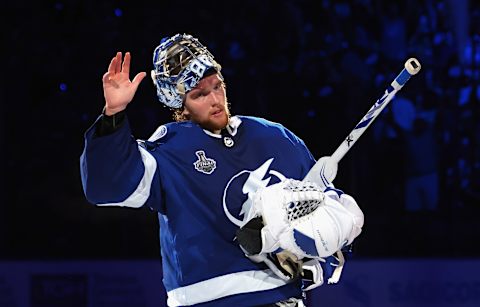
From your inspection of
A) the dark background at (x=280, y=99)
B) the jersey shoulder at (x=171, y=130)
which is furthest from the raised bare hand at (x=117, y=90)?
the dark background at (x=280, y=99)

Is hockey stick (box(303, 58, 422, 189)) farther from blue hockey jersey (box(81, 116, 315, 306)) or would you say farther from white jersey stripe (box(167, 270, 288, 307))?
white jersey stripe (box(167, 270, 288, 307))

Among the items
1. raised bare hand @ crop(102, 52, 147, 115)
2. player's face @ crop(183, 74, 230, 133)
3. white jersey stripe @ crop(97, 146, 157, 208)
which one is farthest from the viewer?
player's face @ crop(183, 74, 230, 133)

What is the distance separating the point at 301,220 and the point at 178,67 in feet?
1.94

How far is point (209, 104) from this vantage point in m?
2.62

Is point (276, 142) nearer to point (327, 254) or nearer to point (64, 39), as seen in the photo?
point (327, 254)

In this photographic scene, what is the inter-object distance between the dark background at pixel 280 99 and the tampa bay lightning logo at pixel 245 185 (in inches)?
96.1

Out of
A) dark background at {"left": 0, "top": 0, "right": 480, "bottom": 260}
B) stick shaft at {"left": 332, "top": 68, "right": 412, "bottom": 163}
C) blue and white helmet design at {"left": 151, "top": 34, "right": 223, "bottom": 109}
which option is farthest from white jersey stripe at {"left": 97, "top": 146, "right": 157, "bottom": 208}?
dark background at {"left": 0, "top": 0, "right": 480, "bottom": 260}

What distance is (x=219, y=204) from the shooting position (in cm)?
252

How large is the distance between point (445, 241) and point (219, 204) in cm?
291

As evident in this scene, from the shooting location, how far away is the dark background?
5.15 meters

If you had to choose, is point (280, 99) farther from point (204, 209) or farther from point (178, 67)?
point (204, 209)

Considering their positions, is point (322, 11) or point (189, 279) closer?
point (189, 279)

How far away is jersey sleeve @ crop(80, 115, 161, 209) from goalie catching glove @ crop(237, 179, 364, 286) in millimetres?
292

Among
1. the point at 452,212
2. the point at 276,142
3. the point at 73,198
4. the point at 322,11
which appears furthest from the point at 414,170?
the point at 276,142
